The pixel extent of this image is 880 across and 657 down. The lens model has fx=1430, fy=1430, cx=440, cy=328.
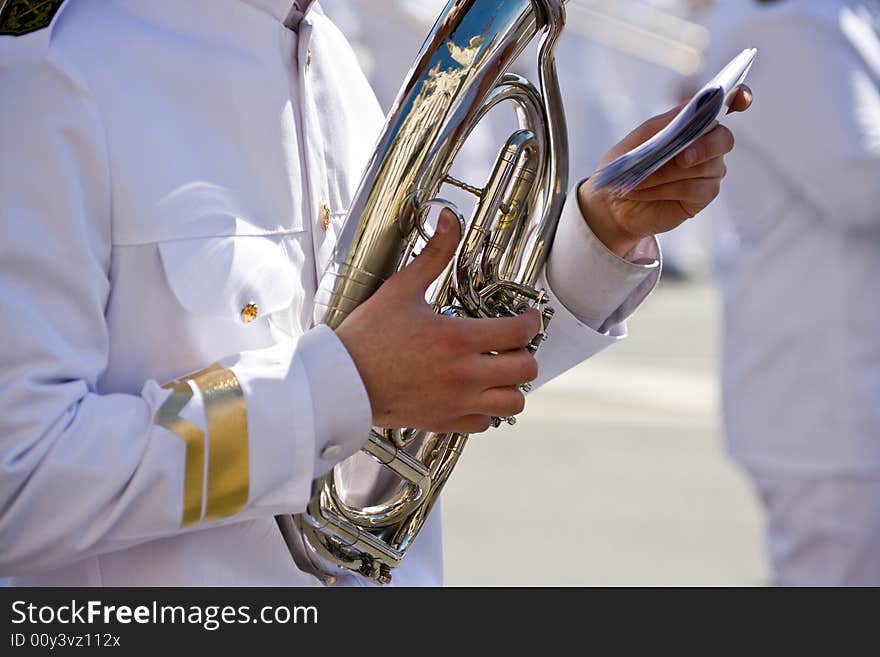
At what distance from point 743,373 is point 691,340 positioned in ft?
22.2

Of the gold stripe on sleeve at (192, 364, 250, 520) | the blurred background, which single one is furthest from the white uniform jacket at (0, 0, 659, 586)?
the blurred background

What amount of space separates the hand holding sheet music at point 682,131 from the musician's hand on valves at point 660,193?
5 cm

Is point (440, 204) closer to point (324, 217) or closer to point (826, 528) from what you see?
point (324, 217)

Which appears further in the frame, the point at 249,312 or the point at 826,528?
the point at 826,528

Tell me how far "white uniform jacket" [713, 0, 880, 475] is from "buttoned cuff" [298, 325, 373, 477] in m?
1.94

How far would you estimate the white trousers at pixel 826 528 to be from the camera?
3.08 metres

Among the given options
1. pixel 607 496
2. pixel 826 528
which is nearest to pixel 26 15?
pixel 826 528

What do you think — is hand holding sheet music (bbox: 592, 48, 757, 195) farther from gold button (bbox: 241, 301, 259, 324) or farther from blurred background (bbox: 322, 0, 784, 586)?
blurred background (bbox: 322, 0, 784, 586)

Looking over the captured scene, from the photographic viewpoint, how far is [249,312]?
1438mm

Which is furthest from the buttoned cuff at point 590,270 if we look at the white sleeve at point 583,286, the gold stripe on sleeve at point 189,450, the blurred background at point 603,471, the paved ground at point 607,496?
the paved ground at point 607,496

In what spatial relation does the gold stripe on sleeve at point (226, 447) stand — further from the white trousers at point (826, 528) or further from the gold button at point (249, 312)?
the white trousers at point (826, 528)

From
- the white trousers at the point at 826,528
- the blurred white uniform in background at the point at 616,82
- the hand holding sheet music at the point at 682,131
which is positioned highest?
the hand holding sheet music at the point at 682,131

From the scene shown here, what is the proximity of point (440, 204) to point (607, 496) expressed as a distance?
4.10m
